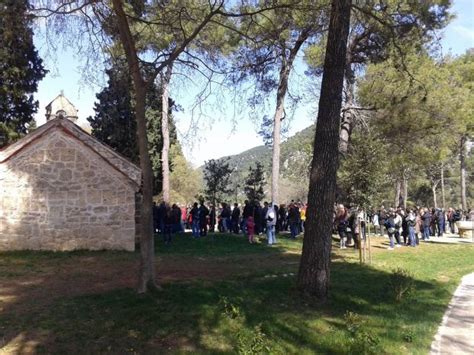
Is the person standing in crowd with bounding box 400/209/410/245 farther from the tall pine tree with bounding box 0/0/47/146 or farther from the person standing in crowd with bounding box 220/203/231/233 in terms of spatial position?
the tall pine tree with bounding box 0/0/47/146

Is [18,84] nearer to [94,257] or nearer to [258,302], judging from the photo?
[94,257]

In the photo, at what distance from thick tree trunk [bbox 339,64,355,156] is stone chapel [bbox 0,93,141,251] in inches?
363

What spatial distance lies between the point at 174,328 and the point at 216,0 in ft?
19.7

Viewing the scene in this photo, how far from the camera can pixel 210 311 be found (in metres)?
7.64

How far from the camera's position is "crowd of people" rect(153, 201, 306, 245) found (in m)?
19.5

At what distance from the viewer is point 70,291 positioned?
30.2ft

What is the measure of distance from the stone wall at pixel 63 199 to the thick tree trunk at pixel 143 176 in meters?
7.99

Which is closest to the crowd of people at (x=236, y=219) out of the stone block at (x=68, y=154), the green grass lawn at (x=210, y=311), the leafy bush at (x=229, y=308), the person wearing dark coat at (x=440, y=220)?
the stone block at (x=68, y=154)

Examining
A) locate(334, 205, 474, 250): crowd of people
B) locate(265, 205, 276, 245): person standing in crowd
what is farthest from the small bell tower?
locate(334, 205, 474, 250): crowd of people

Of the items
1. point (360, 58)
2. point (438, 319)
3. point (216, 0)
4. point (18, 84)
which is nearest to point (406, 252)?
point (360, 58)

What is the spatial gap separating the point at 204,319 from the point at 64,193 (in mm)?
10227

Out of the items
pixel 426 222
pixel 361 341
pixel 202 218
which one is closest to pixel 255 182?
pixel 202 218

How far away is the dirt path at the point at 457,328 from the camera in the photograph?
713 cm

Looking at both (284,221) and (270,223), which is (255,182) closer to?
(284,221)
